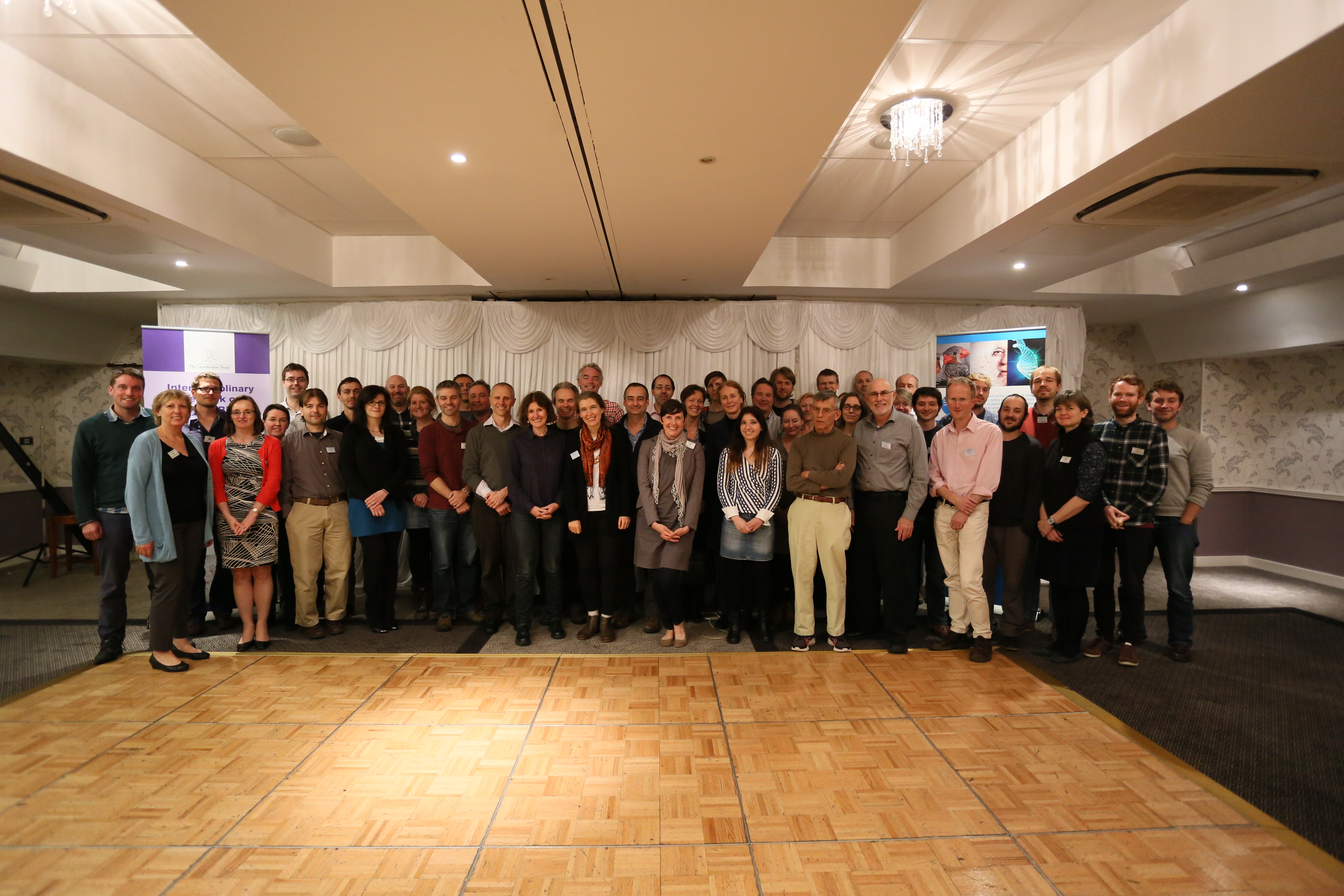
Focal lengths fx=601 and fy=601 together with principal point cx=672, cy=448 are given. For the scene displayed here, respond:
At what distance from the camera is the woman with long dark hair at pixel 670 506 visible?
3730 mm

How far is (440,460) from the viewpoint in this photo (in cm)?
421

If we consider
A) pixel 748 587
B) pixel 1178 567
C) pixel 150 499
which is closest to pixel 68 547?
pixel 150 499

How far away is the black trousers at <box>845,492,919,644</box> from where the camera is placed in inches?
144

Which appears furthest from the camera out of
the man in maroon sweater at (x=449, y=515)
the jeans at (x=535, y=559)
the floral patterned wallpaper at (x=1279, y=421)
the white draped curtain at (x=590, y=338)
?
the white draped curtain at (x=590, y=338)

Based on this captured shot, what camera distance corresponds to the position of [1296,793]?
232 centimetres

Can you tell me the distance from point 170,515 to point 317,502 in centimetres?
75

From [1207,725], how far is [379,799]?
12.1ft

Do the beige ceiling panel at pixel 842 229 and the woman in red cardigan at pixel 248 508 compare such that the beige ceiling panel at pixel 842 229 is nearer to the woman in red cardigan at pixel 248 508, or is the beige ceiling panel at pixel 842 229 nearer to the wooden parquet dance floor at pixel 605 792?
the wooden parquet dance floor at pixel 605 792

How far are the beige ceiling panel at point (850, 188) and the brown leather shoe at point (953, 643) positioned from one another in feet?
10.1

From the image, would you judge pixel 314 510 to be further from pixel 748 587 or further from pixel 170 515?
pixel 748 587

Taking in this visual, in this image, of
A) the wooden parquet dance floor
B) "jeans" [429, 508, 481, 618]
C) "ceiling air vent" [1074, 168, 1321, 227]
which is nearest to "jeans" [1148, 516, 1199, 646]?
the wooden parquet dance floor

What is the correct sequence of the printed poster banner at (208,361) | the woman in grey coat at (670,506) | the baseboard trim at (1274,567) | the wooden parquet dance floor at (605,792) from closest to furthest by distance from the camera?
1. the wooden parquet dance floor at (605,792)
2. the woman in grey coat at (670,506)
3. the printed poster banner at (208,361)
4. the baseboard trim at (1274,567)

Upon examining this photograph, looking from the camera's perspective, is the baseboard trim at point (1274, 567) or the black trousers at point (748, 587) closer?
the black trousers at point (748, 587)

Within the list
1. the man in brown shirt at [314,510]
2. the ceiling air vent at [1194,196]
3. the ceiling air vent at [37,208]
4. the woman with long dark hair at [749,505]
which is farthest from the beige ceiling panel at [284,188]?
the ceiling air vent at [1194,196]
